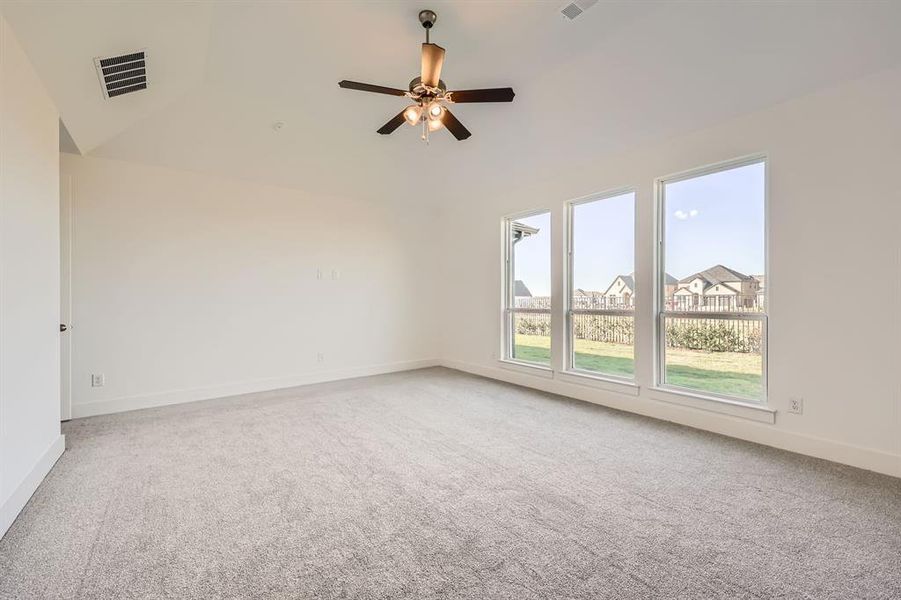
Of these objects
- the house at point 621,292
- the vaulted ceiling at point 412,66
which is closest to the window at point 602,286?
the house at point 621,292

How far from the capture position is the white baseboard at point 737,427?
2623mm

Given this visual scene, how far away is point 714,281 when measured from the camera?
3477mm

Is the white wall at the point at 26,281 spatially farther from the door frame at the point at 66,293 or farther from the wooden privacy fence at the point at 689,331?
the wooden privacy fence at the point at 689,331

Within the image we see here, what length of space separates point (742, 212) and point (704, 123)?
2.72ft

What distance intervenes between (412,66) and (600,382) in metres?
3.61

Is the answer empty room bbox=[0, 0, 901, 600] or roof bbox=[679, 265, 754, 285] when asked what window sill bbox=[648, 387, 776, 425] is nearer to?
empty room bbox=[0, 0, 901, 600]

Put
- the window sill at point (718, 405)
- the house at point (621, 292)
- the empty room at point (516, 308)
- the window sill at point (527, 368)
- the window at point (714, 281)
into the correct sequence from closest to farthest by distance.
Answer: the empty room at point (516, 308) < the window sill at point (718, 405) < the window at point (714, 281) < the house at point (621, 292) < the window sill at point (527, 368)

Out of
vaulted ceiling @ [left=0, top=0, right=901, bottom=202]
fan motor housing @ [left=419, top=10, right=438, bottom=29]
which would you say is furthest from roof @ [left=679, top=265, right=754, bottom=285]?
fan motor housing @ [left=419, top=10, right=438, bottom=29]

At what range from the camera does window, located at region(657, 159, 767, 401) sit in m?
3.24

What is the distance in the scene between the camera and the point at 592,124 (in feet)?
12.5

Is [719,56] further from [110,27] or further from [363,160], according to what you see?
[110,27]

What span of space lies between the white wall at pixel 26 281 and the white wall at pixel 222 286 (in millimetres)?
1271

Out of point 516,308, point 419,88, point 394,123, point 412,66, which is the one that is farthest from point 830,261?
point 412,66

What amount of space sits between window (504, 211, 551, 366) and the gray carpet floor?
1834 millimetres
